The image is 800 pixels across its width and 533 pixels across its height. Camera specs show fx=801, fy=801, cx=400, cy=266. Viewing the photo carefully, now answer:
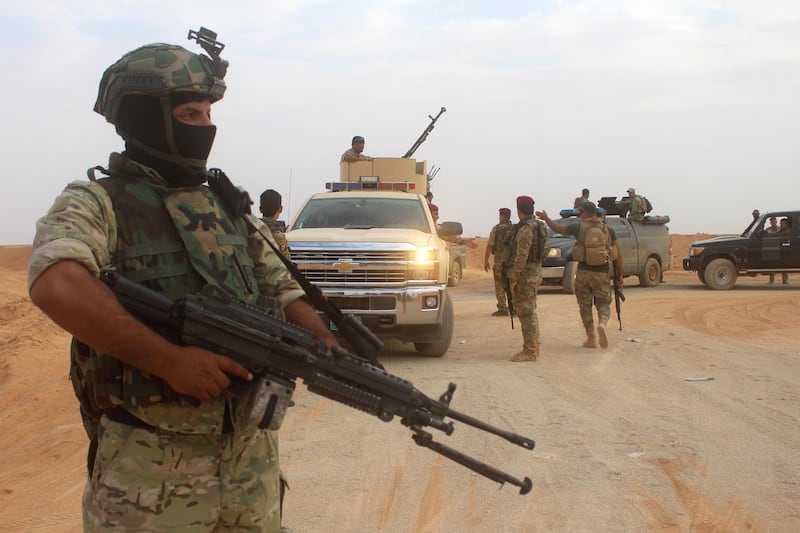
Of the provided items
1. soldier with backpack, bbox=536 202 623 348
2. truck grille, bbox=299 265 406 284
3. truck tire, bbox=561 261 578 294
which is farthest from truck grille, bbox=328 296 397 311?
truck tire, bbox=561 261 578 294

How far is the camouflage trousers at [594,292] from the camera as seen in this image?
10.7m

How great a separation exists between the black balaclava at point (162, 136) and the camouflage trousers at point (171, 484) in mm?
784

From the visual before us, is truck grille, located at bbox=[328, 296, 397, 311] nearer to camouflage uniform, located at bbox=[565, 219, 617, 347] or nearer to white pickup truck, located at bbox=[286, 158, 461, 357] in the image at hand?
white pickup truck, located at bbox=[286, 158, 461, 357]

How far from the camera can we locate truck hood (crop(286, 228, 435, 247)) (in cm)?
937

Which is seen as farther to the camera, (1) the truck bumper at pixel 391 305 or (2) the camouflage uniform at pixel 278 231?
(1) the truck bumper at pixel 391 305

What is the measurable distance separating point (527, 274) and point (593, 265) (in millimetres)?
1425

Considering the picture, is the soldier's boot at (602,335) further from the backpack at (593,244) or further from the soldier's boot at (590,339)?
the backpack at (593,244)

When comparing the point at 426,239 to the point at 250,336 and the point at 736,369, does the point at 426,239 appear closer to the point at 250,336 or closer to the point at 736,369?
the point at 736,369

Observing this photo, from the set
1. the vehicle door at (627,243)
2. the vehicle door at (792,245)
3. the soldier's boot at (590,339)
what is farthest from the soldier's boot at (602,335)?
the vehicle door at (792,245)

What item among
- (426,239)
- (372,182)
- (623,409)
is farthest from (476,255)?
(623,409)

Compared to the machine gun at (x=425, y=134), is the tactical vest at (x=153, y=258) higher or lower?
lower

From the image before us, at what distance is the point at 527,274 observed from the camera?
9781 millimetres

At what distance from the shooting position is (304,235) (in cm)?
963

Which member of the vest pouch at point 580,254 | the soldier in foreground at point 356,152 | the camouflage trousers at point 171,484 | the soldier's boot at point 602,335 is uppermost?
the soldier in foreground at point 356,152
